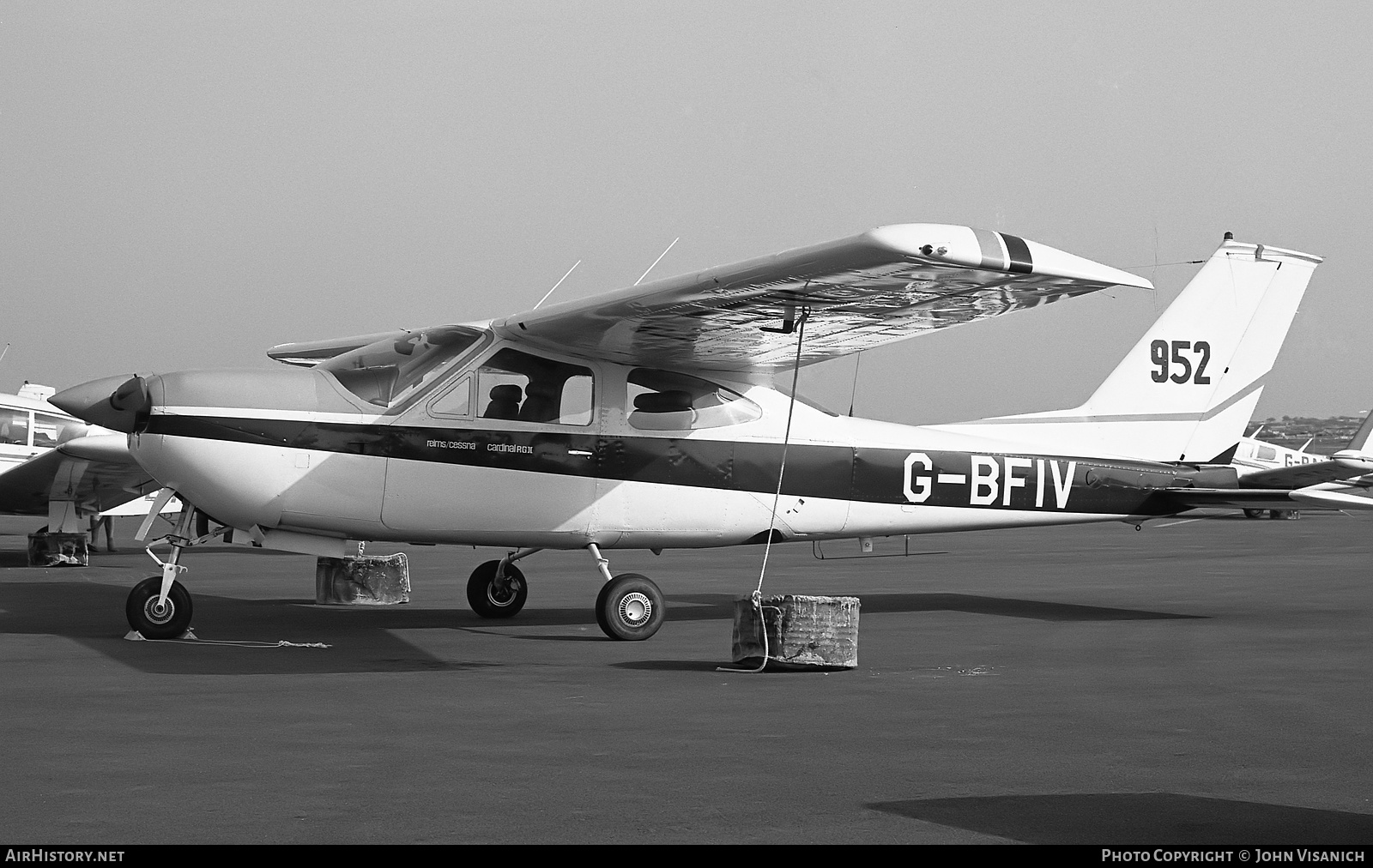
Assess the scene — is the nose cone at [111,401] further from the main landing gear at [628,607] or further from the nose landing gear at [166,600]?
the main landing gear at [628,607]

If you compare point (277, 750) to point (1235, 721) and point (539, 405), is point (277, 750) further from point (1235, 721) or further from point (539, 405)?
point (539, 405)

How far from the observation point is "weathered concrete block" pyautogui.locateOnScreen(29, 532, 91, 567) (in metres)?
20.0

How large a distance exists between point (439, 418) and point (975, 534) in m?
23.1

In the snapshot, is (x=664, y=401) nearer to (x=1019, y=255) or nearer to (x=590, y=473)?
(x=590, y=473)

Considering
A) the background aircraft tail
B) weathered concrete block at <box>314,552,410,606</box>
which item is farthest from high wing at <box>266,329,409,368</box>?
the background aircraft tail

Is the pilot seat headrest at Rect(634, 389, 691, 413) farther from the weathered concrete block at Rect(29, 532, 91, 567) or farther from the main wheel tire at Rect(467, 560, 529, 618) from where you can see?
the weathered concrete block at Rect(29, 532, 91, 567)

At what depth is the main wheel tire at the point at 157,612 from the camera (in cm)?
1023

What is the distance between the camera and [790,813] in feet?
15.5

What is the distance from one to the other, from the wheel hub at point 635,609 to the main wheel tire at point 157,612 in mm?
3256

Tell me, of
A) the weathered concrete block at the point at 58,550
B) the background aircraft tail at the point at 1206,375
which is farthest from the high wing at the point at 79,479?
the background aircraft tail at the point at 1206,375

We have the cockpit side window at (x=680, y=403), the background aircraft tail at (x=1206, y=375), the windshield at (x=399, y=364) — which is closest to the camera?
the windshield at (x=399, y=364)

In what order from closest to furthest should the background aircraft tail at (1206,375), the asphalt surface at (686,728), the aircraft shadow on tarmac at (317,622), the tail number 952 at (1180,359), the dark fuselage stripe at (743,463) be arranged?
the asphalt surface at (686,728) → the aircraft shadow on tarmac at (317,622) → the dark fuselage stripe at (743,463) → the background aircraft tail at (1206,375) → the tail number 952 at (1180,359)
